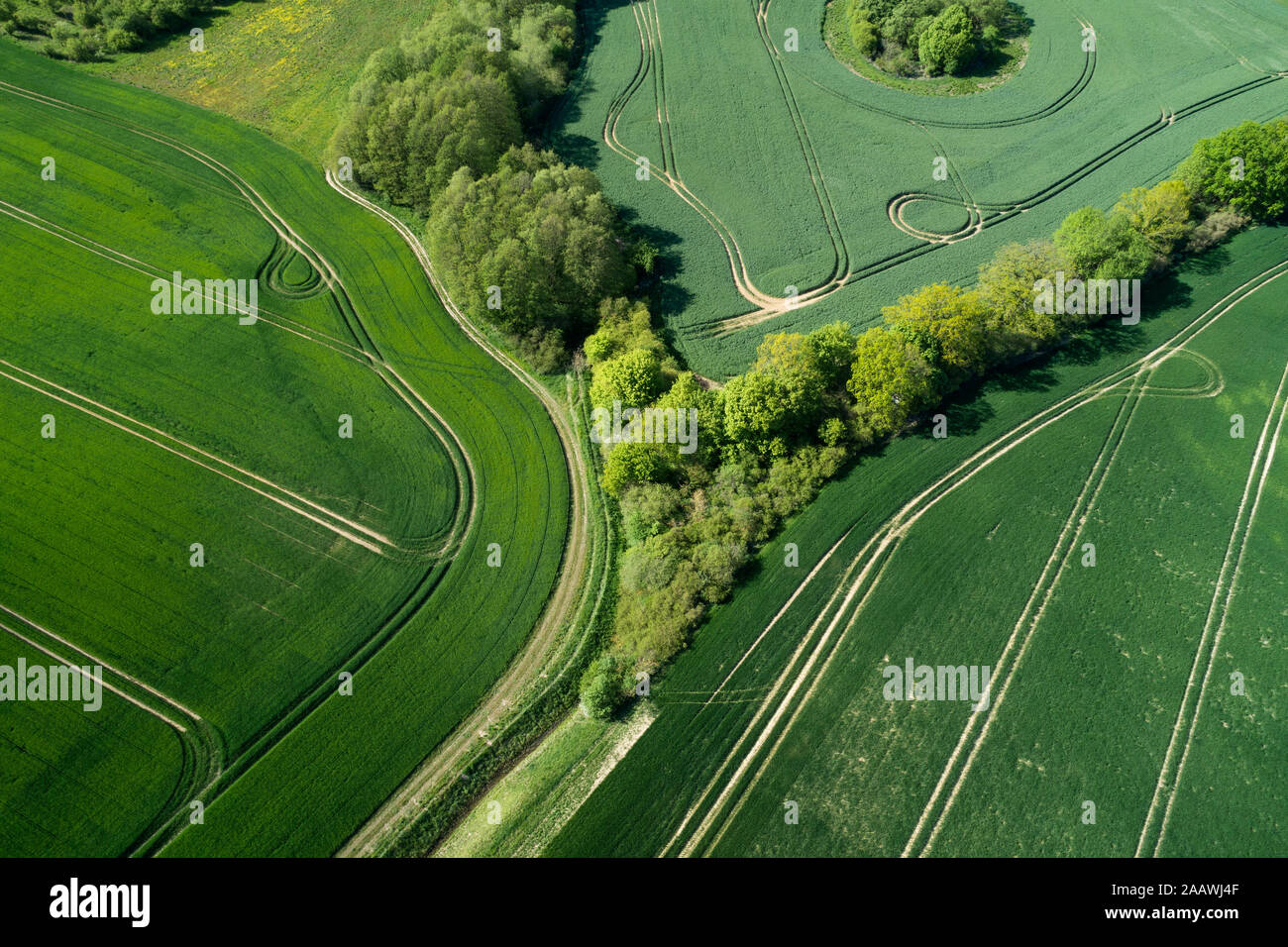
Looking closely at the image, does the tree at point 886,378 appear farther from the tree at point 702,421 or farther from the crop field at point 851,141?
the tree at point 702,421

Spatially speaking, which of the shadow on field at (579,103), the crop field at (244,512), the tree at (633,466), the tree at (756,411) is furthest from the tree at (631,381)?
the shadow on field at (579,103)

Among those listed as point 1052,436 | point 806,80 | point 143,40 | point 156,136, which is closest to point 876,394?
point 1052,436

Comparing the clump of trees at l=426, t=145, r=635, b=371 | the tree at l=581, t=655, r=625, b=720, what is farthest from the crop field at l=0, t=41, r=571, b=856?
the tree at l=581, t=655, r=625, b=720

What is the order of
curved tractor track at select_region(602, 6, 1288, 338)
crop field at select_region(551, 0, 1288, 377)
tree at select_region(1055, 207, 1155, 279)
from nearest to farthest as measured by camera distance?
tree at select_region(1055, 207, 1155, 279) < curved tractor track at select_region(602, 6, 1288, 338) < crop field at select_region(551, 0, 1288, 377)

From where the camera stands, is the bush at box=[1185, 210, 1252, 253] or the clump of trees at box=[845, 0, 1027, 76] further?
the clump of trees at box=[845, 0, 1027, 76]

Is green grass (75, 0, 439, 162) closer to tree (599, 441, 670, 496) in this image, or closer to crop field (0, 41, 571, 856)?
crop field (0, 41, 571, 856)
